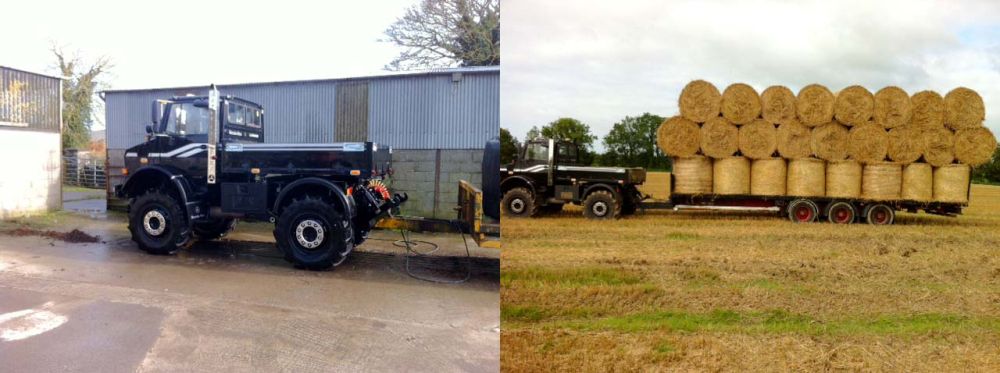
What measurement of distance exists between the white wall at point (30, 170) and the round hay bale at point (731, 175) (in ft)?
7.53

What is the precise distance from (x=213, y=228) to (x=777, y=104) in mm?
2418

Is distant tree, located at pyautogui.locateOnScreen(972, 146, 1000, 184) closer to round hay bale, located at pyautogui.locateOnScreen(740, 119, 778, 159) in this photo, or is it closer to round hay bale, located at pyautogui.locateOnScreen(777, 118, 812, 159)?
round hay bale, located at pyautogui.locateOnScreen(777, 118, 812, 159)

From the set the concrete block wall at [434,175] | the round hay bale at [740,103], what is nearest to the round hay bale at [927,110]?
the round hay bale at [740,103]

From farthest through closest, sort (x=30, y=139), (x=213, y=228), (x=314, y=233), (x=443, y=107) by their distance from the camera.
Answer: (x=314, y=233) → (x=213, y=228) → (x=30, y=139) → (x=443, y=107)

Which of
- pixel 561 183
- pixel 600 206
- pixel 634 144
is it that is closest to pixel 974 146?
pixel 634 144

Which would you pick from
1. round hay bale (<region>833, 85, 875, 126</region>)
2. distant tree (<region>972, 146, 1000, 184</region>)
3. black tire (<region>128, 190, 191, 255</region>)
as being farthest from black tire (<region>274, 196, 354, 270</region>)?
distant tree (<region>972, 146, 1000, 184</region>)

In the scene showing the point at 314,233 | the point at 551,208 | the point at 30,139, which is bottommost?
the point at 314,233

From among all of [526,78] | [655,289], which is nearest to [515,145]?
[526,78]

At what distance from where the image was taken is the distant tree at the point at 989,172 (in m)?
1.92

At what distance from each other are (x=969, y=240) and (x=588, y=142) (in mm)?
1358

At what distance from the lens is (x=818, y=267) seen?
213cm

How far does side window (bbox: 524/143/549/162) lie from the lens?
78.3 inches

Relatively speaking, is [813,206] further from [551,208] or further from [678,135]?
[551,208]

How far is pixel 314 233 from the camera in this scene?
2.82 metres
